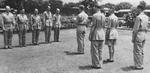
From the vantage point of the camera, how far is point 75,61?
10523mm

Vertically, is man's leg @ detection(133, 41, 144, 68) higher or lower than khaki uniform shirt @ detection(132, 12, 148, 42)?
lower

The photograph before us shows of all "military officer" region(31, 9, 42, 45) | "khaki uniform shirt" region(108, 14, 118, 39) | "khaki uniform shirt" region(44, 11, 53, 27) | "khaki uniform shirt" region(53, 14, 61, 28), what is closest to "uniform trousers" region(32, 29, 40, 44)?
"military officer" region(31, 9, 42, 45)

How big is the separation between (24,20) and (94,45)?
628 centimetres

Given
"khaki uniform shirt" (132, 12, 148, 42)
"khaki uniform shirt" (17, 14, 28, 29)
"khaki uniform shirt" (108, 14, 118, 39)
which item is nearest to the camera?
"khaki uniform shirt" (132, 12, 148, 42)

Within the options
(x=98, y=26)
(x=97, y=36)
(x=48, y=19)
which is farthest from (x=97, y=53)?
(x=48, y=19)

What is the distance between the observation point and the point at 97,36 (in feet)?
29.9

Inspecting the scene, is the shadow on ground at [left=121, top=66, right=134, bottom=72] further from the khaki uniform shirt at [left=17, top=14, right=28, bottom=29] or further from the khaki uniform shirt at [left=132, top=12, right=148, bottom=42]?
the khaki uniform shirt at [left=17, top=14, right=28, bottom=29]

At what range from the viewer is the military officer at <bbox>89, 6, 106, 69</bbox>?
912 cm

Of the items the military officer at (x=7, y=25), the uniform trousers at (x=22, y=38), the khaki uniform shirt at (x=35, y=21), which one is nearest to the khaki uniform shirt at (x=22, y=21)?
the uniform trousers at (x=22, y=38)

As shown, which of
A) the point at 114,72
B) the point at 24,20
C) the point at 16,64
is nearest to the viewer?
the point at 114,72

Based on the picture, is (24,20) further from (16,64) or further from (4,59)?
(16,64)

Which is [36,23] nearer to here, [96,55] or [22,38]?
[22,38]

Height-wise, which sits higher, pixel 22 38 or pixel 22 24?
pixel 22 24

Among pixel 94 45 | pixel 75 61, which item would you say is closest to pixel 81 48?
pixel 75 61
